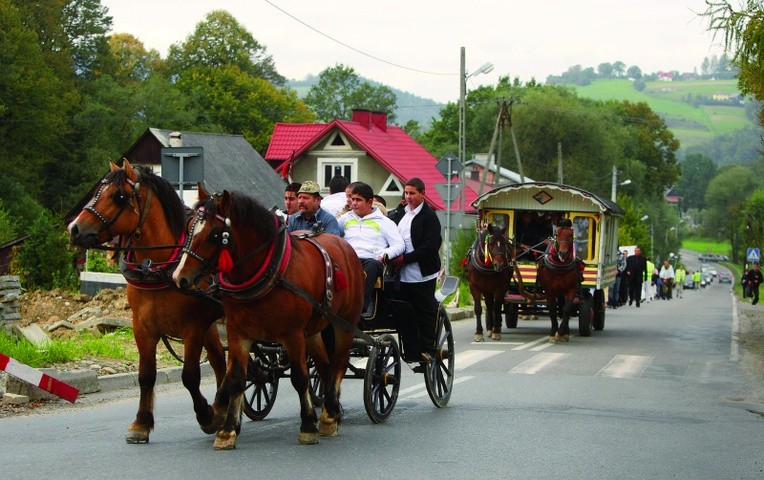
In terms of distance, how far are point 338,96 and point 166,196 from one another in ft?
339

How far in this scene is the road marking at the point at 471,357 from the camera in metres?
16.6

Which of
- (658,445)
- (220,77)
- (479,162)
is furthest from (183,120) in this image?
(658,445)

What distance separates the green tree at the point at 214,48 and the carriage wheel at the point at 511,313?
5875 centimetres

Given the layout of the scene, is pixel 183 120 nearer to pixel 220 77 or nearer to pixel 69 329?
pixel 220 77

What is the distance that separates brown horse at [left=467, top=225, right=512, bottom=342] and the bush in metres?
12.7

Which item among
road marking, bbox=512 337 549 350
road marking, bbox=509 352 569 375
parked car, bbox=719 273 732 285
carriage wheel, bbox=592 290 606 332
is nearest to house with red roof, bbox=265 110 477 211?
carriage wheel, bbox=592 290 606 332

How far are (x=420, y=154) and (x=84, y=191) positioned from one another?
17.6m

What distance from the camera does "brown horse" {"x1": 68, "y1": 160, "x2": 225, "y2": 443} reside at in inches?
→ 352

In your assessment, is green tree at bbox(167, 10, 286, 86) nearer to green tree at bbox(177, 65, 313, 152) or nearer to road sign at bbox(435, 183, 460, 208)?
green tree at bbox(177, 65, 313, 152)

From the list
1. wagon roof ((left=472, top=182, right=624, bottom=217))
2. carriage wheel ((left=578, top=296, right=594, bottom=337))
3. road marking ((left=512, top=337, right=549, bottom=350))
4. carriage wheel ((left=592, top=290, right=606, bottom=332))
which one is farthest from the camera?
carriage wheel ((left=592, top=290, right=606, bottom=332))

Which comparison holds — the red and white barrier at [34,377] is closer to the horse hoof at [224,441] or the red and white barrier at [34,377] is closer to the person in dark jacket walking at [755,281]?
the horse hoof at [224,441]

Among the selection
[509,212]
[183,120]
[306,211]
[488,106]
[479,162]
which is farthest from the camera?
[488,106]

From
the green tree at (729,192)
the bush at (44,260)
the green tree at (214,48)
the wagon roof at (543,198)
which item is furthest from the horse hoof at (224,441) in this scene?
the green tree at (729,192)

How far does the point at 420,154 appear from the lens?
65125 mm
